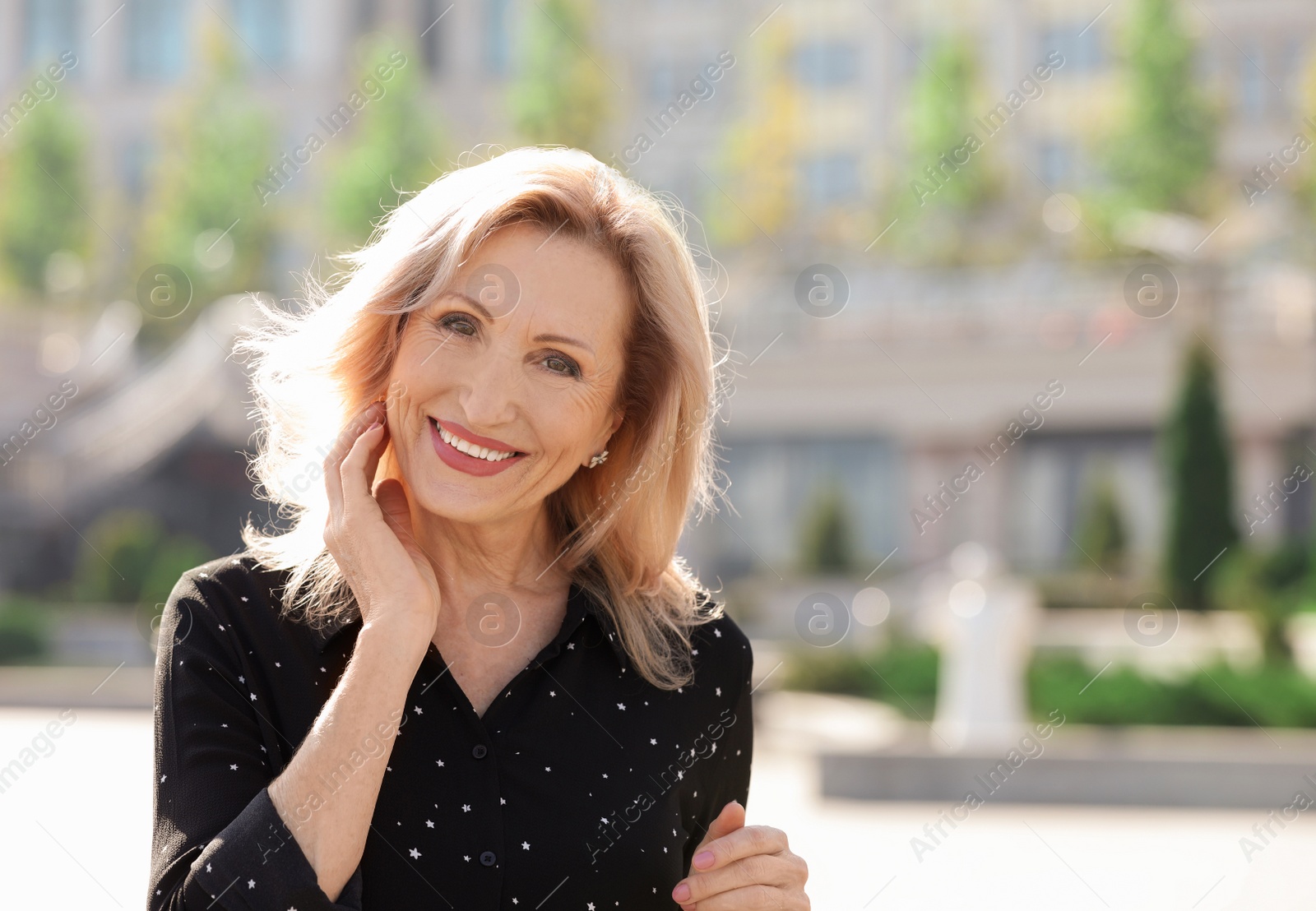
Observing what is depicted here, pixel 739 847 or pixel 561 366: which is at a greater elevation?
pixel 561 366

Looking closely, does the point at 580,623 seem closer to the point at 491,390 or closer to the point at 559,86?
the point at 491,390

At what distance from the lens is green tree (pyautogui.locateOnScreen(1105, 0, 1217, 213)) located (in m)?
32.4

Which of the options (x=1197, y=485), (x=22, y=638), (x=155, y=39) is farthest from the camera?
(x=155, y=39)

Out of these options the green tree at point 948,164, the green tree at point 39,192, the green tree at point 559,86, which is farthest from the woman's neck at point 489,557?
the green tree at point 39,192

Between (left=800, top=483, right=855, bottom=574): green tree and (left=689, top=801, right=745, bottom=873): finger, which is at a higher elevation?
(left=689, top=801, right=745, bottom=873): finger

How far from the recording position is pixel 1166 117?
107 feet

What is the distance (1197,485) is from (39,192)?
105 ft

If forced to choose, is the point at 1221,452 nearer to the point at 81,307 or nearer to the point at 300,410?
the point at 300,410

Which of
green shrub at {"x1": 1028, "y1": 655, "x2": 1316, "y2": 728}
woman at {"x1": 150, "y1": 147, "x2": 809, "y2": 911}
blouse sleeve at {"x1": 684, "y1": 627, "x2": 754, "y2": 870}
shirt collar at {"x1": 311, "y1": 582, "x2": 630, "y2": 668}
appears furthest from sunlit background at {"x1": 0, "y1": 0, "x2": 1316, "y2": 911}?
blouse sleeve at {"x1": 684, "y1": 627, "x2": 754, "y2": 870}

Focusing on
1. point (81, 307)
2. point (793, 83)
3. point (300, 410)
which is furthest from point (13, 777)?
point (793, 83)

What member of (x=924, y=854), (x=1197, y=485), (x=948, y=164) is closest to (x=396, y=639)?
(x=924, y=854)

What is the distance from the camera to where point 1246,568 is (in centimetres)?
1666

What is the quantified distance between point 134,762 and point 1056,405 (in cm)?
A: 1962

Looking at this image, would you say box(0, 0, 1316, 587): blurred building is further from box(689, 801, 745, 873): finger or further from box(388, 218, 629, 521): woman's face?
box(689, 801, 745, 873): finger
